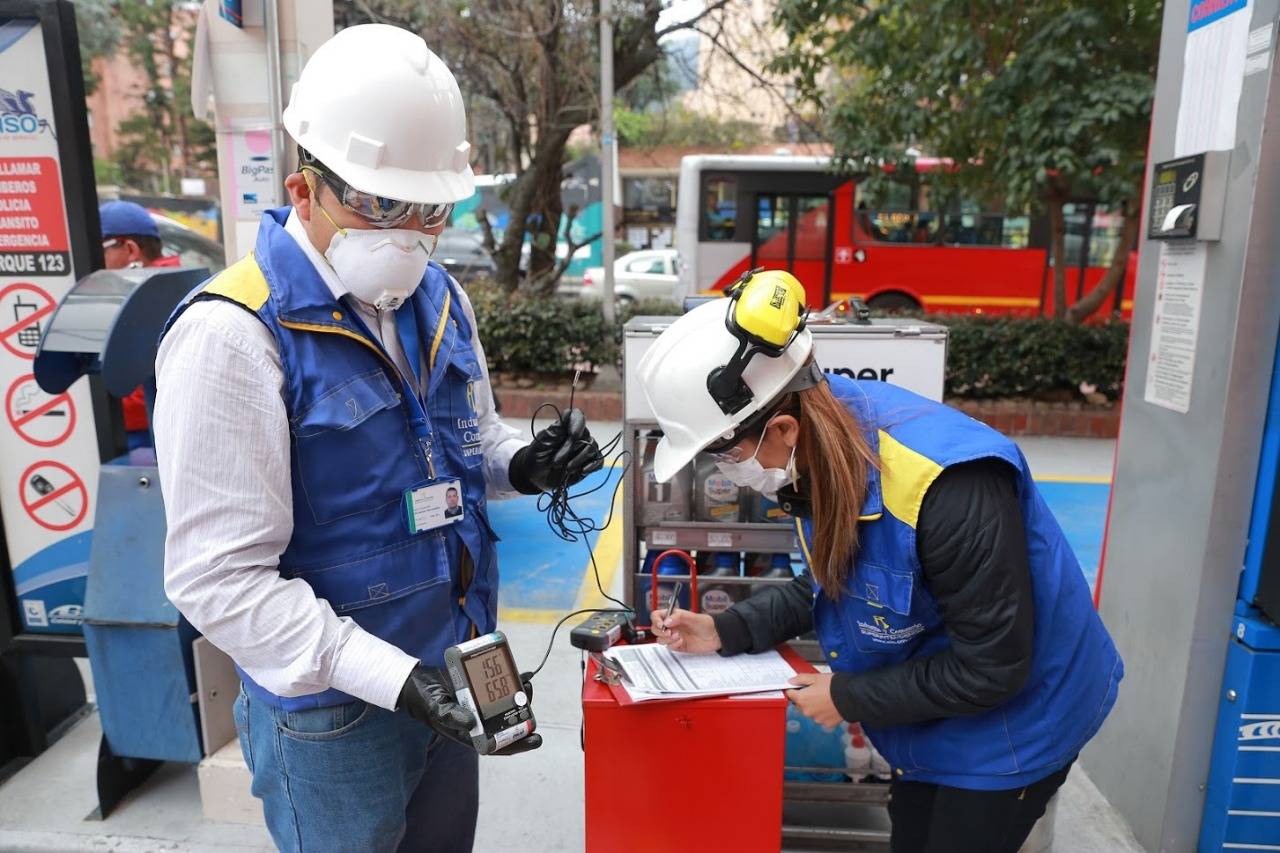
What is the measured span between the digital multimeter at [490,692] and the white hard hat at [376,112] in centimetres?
77

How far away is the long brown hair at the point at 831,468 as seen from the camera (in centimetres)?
144

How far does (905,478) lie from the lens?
1398 mm

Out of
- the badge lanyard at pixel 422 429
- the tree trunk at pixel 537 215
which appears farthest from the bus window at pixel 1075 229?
the badge lanyard at pixel 422 429

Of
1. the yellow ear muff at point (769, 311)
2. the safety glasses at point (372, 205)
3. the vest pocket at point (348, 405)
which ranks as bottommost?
the vest pocket at point (348, 405)

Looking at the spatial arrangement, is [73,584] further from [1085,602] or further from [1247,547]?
[1247,547]

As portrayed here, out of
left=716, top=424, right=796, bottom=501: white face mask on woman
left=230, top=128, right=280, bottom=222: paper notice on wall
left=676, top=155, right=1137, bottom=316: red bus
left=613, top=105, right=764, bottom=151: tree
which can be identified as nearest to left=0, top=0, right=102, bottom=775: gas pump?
left=230, top=128, right=280, bottom=222: paper notice on wall

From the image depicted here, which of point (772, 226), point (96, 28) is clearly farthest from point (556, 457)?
point (96, 28)

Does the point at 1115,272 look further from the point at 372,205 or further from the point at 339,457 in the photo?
the point at 339,457

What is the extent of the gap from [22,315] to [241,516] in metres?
2.16

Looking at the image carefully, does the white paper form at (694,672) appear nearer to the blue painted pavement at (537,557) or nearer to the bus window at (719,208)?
the blue painted pavement at (537,557)

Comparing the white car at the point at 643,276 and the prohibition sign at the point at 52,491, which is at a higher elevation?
the white car at the point at 643,276

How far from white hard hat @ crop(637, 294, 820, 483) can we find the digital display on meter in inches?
17.4

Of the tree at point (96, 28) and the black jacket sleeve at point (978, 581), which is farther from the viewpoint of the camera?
the tree at point (96, 28)

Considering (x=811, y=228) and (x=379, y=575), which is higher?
(x=811, y=228)
